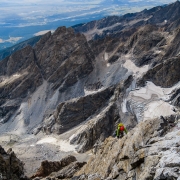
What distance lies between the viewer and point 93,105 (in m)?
85.8

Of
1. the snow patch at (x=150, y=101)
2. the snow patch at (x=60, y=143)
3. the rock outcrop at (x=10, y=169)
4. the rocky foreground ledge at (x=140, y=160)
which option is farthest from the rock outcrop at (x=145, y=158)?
the snow patch at (x=60, y=143)

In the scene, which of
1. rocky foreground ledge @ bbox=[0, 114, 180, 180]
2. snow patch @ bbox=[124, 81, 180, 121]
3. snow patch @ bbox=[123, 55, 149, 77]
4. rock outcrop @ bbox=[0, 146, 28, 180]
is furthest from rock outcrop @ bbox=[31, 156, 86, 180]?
Result: snow patch @ bbox=[123, 55, 149, 77]

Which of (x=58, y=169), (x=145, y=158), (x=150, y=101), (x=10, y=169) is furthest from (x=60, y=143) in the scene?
(x=145, y=158)

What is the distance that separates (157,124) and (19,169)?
1520 centimetres

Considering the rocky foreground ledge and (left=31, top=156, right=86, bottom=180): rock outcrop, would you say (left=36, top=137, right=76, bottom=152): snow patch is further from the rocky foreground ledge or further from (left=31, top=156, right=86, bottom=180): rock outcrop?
the rocky foreground ledge

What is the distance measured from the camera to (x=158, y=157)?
65.7ft

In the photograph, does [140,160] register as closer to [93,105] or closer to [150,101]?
[150,101]

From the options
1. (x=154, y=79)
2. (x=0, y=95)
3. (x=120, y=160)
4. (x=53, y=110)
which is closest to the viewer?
(x=120, y=160)

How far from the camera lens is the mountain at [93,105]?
25.9 metres

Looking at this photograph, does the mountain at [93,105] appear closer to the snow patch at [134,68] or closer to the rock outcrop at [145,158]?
the rock outcrop at [145,158]

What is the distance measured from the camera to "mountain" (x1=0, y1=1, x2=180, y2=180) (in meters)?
25.9

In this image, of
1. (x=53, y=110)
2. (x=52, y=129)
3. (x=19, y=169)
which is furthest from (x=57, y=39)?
A: (x=19, y=169)

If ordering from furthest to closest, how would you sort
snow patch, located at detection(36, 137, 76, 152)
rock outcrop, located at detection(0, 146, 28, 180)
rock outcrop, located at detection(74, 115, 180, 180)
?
snow patch, located at detection(36, 137, 76, 152), rock outcrop, located at detection(0, 146, 28, 180), rock outcrop, located at detection(74, 115, 180, 180)

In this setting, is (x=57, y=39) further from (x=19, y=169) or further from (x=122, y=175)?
(x=122, y=175)
